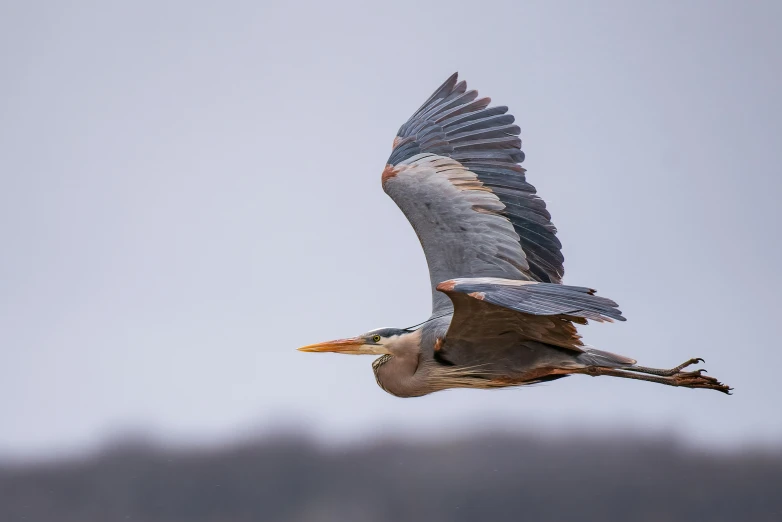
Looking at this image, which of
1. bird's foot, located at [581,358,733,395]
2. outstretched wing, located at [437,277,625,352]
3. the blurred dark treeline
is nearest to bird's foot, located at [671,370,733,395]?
bird's foot, located at [581,358,733,395]

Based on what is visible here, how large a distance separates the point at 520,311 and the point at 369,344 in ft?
4.33

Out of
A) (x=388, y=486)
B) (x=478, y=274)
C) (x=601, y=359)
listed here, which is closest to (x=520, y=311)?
(x=601, y=359)

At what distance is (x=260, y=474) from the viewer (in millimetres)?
12945

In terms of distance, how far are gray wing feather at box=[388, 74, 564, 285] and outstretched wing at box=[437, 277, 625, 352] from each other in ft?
1.87

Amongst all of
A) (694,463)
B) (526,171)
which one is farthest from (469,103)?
(694,463)

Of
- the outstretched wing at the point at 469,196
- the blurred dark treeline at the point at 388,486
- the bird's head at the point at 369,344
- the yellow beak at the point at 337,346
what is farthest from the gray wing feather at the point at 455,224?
the blurred dark treeline at the point at 388,486

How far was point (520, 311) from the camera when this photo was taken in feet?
15.7

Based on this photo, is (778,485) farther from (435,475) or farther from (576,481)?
(435,475)

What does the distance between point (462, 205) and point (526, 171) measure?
0.46 m

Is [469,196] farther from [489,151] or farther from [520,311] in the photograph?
[520,311]

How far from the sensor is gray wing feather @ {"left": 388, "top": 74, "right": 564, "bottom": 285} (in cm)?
620

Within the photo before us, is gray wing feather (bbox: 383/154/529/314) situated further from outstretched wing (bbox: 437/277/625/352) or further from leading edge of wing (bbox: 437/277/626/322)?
leading edge of wing (bbox: 437/277/626/322)

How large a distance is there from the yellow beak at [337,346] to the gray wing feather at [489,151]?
523 millimetres

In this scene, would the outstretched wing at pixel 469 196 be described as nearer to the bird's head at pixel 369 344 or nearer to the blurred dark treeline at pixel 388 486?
the bird's head at pixel 369 344
